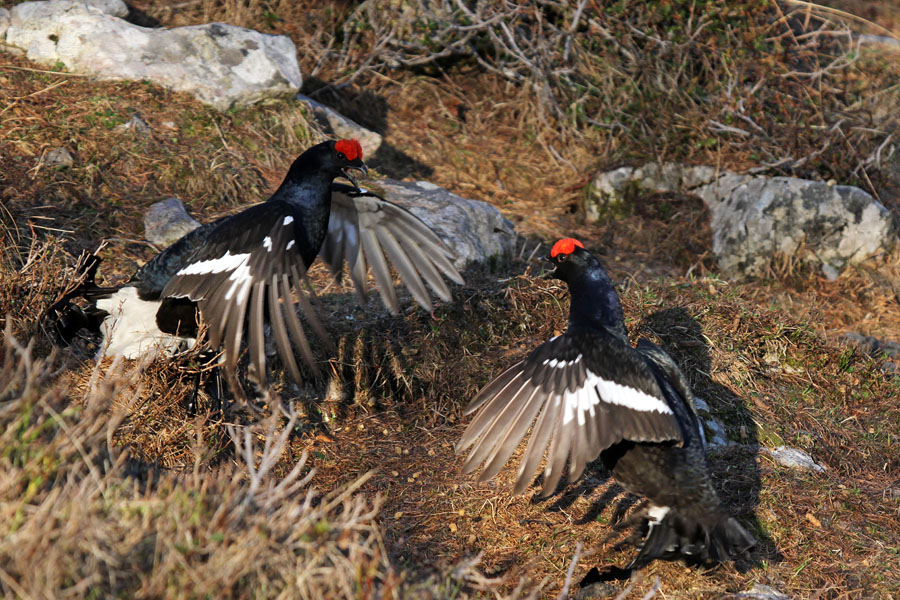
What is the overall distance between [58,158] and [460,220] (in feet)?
9.28

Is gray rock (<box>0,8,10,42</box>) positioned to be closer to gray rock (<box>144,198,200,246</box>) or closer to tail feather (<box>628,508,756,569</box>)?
gray rock (<box>144,198,200,246</box>)

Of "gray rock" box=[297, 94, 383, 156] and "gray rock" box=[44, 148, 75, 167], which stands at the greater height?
"gray rock" box=[297, 94, 383, 156]

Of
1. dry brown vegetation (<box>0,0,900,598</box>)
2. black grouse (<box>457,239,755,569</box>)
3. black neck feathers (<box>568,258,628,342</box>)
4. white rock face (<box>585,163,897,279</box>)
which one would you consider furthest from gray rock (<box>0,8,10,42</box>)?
white rock face (<box>585,163,897,279</box>)

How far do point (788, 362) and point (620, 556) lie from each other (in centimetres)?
213

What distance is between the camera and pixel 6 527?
2.05 meters

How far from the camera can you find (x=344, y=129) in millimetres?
7211

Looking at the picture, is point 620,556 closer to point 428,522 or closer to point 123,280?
point 428,522

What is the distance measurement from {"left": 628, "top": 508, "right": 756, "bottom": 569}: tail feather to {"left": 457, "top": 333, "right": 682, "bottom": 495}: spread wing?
407 mm

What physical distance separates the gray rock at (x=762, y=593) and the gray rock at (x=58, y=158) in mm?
5011

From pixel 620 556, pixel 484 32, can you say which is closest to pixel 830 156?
pixel 484 32

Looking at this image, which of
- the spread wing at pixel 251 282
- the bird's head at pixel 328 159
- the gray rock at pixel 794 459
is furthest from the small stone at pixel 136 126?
the gray rock at pixel 794 459

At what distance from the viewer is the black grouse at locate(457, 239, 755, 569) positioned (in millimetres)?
3258

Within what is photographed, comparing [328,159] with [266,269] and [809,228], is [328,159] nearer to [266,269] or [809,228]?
[266,269]

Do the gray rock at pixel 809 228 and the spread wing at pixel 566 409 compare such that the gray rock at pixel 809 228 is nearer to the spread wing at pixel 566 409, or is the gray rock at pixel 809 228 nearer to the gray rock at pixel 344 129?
the gray rock at pixel 344 129
